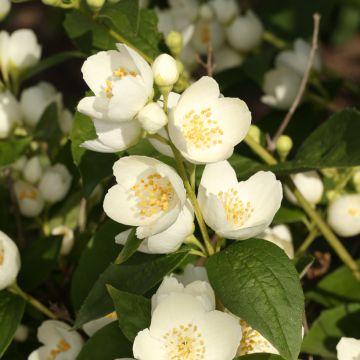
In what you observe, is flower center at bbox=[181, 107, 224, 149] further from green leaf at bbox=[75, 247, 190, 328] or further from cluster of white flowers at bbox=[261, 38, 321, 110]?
cluster of white flowers at bbox=[261, 38, 321, 110]

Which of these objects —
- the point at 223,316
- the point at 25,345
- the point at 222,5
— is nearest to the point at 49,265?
the point at 25,345

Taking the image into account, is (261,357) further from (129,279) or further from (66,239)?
(66,239)

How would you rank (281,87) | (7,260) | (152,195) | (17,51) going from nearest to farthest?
(152,195), (7,260), (17,51), (281,87)

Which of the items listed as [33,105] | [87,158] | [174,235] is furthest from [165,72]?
[33,105]

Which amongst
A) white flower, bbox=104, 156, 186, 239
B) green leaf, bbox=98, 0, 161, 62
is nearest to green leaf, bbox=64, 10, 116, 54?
green leaf, bbox=98, 0, 161, 62

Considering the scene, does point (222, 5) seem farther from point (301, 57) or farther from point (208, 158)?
point (208, 158)
